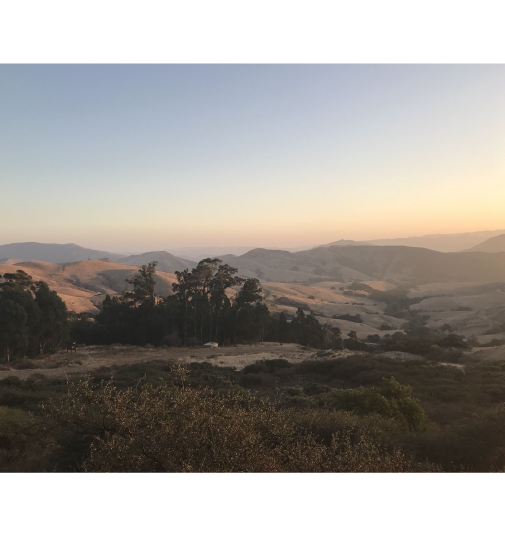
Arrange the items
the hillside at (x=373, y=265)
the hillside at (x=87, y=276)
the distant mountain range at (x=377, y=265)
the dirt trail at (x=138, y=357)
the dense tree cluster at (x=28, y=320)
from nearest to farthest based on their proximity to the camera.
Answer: the dirt trail at (x=138, y=357)
the dense tree cluster at (x=28, y=320)
the hillside at (x=87, y=276)
the hillside at (x=373, y=265)
the distant mountain range at (x=377, y=265)

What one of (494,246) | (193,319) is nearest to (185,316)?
(193,319)

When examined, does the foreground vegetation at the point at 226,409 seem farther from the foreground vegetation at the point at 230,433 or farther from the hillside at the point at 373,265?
the hillside at the point at 373,265

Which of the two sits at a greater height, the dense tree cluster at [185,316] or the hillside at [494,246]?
the hillside at [494,246]

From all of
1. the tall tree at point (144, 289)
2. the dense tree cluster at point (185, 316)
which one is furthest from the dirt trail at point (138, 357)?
the tall tree at point (144, 289)

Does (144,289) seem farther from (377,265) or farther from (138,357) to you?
(377,265)

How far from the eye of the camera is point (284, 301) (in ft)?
262

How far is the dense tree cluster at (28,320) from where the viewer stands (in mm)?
24438

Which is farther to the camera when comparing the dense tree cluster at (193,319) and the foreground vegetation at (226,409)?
the dense tree cluster at (193,319)

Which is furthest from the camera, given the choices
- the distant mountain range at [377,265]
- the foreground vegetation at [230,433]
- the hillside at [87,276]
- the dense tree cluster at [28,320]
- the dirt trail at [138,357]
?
the distant mountain range at [377,265]
